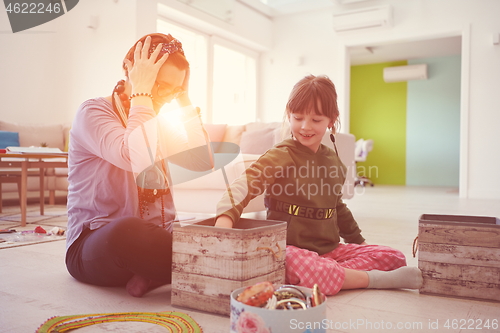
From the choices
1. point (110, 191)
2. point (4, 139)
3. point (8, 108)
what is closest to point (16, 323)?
point (110, 191)

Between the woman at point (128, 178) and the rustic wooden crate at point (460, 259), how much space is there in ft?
2.53

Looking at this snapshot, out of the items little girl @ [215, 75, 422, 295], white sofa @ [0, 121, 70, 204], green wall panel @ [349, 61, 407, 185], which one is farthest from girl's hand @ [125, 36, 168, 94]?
green wall panel @ [349, 61, 407, 185]

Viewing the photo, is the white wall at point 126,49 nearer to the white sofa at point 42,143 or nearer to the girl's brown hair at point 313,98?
the white sofa at point 42,143

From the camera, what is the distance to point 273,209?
4.73 feet

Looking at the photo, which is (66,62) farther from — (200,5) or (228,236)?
(228,236)

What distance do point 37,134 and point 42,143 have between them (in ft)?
1.20

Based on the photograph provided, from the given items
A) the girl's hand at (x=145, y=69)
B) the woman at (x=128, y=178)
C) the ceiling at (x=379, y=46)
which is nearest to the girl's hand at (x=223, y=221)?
the woman at (x=128, y=178)

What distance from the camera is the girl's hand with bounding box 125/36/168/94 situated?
1.18 metres

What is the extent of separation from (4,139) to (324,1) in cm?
455

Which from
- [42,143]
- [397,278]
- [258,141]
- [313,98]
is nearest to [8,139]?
[42,143]

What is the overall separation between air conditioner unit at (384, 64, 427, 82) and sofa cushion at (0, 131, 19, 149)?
6.99 metres

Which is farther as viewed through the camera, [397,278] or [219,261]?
[397,278]

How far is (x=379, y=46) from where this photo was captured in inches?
307

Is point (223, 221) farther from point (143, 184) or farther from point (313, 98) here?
point (313, 98)
